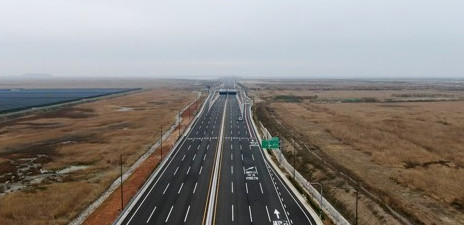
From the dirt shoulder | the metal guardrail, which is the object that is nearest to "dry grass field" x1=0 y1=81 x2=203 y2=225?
the dirt shoulder

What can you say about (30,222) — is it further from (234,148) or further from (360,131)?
(360,131)

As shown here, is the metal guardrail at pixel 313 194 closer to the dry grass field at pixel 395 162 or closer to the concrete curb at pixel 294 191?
the concrete curb at pixel 294 191

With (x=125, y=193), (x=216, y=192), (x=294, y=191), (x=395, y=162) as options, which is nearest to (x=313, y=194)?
(x=294, y=191)

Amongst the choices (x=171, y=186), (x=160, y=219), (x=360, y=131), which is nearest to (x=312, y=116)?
(x=360, y=131)

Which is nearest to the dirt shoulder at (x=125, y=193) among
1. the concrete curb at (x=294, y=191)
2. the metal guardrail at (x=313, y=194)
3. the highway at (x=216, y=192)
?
the highway at (x=216, y=192)

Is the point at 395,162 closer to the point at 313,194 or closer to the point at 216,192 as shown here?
the point at 313,194

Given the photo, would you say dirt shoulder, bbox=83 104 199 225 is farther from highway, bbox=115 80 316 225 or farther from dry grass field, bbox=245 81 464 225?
dry grass field, bbox=245 81 464 225
